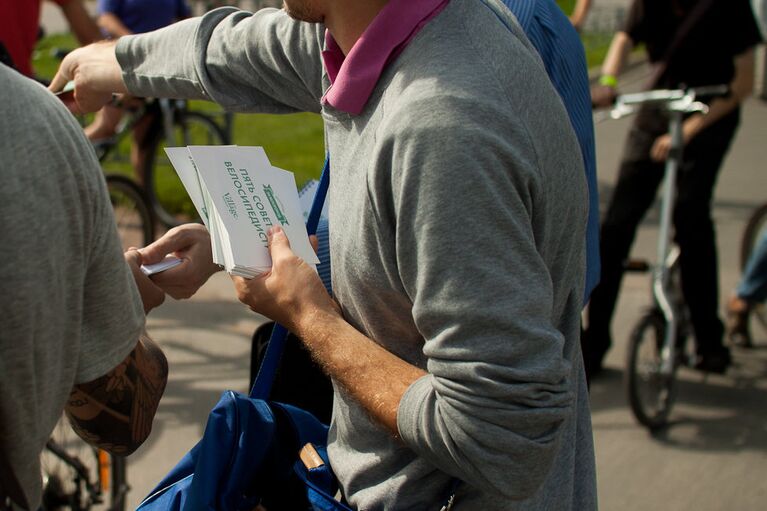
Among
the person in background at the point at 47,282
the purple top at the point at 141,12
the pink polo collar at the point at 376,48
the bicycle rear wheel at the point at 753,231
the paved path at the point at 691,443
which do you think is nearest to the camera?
the person in background at the point at 47,282

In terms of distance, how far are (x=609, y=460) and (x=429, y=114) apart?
9.89 feet

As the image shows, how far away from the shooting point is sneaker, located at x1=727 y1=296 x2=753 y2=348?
4887 millimetres

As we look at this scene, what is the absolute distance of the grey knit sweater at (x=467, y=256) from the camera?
1.26 m

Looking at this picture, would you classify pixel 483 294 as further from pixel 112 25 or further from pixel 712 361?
pixel 112 25

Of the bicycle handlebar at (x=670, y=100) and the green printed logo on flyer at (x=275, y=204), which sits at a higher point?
the green printed logo on flyer at (x=275, y=204)

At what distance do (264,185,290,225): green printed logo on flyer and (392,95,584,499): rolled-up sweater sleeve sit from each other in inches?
13.6

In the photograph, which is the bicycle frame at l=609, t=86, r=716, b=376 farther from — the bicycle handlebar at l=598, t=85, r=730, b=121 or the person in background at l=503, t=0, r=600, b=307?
the person in background at l=503, t=0, r=600, b=307

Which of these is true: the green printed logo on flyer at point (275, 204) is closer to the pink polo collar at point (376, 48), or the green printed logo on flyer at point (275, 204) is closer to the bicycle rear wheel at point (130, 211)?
the pink polo collar at point (376, 48)

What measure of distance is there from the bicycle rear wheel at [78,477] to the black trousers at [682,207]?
2173mm

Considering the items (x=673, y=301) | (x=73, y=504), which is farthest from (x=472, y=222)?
(x=673, y=301)

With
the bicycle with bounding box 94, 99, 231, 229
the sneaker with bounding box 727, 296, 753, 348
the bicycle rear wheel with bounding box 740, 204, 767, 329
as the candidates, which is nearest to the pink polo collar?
the sneaker with bounding box 727, 296, 753, 348

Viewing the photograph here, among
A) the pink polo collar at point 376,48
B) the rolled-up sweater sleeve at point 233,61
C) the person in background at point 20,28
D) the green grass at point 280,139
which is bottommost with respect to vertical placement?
the green grass at point 280,139

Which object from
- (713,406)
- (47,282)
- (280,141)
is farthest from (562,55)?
(280,141)

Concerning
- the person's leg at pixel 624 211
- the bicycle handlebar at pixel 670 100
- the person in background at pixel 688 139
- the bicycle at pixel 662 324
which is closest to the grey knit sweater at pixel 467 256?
the bicycle handlebar at pixel 670 100
